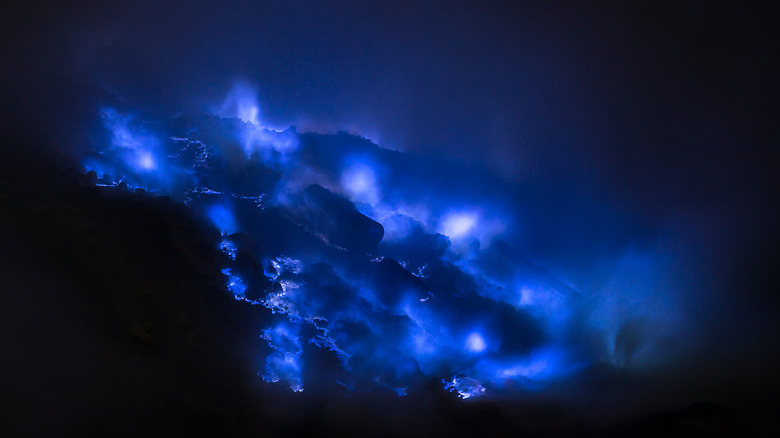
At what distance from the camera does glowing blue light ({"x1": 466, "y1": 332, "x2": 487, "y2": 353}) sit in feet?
146

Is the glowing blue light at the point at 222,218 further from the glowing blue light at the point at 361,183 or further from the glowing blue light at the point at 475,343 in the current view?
the glowing blue light at the point at 475,343

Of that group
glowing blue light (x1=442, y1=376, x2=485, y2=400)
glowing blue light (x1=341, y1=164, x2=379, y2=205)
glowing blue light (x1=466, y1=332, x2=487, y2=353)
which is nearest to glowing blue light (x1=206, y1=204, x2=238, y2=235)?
glowing blue light (x1=341, y1=164, x2=379, y2=205)

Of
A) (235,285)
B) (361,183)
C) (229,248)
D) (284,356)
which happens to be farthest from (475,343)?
(361,183)

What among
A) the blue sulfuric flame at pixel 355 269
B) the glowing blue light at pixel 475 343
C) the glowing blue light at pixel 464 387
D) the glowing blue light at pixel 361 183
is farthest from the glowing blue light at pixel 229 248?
the glowing blue light at pixel 475 343

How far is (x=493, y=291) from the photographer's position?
54531mm

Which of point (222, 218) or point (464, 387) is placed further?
point (222, 218)

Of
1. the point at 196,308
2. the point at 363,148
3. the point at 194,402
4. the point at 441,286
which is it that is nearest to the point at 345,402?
the point at 194,402

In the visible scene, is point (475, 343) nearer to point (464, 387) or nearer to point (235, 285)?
point (464, 387)

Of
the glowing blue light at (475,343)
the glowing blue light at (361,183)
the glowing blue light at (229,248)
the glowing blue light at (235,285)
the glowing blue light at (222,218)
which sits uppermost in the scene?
the glowing blue light at (361,183)

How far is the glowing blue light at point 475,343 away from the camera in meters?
44.5

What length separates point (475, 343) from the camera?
45.0 meters

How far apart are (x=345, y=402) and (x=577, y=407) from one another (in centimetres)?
1943

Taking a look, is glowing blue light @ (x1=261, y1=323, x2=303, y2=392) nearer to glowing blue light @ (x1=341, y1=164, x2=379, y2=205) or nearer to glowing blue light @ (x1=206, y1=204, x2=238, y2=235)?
glowing blue light @ (x1=206, y1=204, x2=238, y2=235)

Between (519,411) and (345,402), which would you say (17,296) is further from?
(519,411)
